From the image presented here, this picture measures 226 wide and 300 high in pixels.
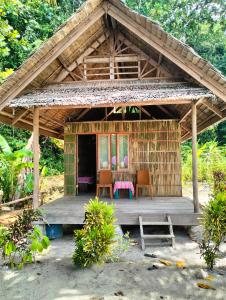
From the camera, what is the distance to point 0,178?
841cm

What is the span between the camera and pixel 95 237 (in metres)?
3.99

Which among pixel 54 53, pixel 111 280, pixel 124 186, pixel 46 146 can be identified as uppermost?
pixel 54 53

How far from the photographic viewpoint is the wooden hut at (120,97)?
547 centimetres

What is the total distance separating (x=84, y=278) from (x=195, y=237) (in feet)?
8.87

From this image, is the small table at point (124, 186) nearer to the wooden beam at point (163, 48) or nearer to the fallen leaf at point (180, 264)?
the fallen leaf at point (180, 264)

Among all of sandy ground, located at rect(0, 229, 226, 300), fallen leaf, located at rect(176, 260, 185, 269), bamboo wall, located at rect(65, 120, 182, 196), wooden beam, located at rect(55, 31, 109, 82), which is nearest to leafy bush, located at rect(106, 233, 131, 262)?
sandy ground, located at rect(0, 229, 226, 300)

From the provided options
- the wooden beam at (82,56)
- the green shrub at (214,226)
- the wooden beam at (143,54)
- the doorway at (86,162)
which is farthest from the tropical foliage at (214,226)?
the doorway at (86,162)

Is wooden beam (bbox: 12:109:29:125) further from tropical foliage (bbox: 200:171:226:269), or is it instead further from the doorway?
tropical foliage (bbox: 200:171:226:269)

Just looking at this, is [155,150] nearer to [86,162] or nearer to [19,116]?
[86,162]

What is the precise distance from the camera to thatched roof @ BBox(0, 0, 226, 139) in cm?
538

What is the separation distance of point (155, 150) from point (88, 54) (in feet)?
10.8

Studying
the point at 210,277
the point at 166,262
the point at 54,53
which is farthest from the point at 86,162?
the point at 210,277

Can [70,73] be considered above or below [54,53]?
below

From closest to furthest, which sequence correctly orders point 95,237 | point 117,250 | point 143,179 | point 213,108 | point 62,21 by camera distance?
1. point 95,237
2. point 117,250
3. point 213,108
4. point 143,179
5. point 62,21
